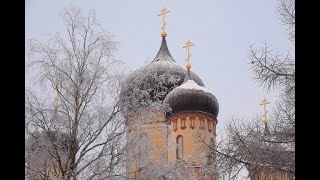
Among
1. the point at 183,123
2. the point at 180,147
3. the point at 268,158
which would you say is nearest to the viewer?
the point at 268,158

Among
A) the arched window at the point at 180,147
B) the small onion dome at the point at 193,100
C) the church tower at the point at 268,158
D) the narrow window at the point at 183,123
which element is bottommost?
the church tower at the point at 268,158

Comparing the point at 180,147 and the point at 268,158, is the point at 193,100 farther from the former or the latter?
the point at 268,158

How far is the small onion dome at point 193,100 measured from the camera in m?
18.4

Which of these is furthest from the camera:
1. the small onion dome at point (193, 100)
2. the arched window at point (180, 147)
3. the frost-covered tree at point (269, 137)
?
the small onion dome at point (193, 100)

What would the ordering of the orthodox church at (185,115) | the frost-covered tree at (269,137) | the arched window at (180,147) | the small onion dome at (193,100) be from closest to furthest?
the frost-covered tree at (269,137)
the orthodox church at (185,115)
the arched window at (180,147)
the small onion dome at (193,100)

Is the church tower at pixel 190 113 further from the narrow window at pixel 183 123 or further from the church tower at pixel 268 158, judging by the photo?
Result: the church tower at pixel 268 158

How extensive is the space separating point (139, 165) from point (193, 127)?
1096cm

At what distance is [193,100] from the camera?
18.6m

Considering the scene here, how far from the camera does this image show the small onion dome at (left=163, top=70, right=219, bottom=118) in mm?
18359

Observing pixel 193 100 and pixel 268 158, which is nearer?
pixel 268 158

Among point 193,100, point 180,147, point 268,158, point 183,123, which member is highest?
point 193,100

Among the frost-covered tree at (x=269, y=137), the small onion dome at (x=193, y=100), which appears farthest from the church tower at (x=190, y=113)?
the frost-covered tree at (x=269, y=137)

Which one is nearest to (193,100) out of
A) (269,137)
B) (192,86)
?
(192,86)

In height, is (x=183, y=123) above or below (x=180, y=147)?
above
